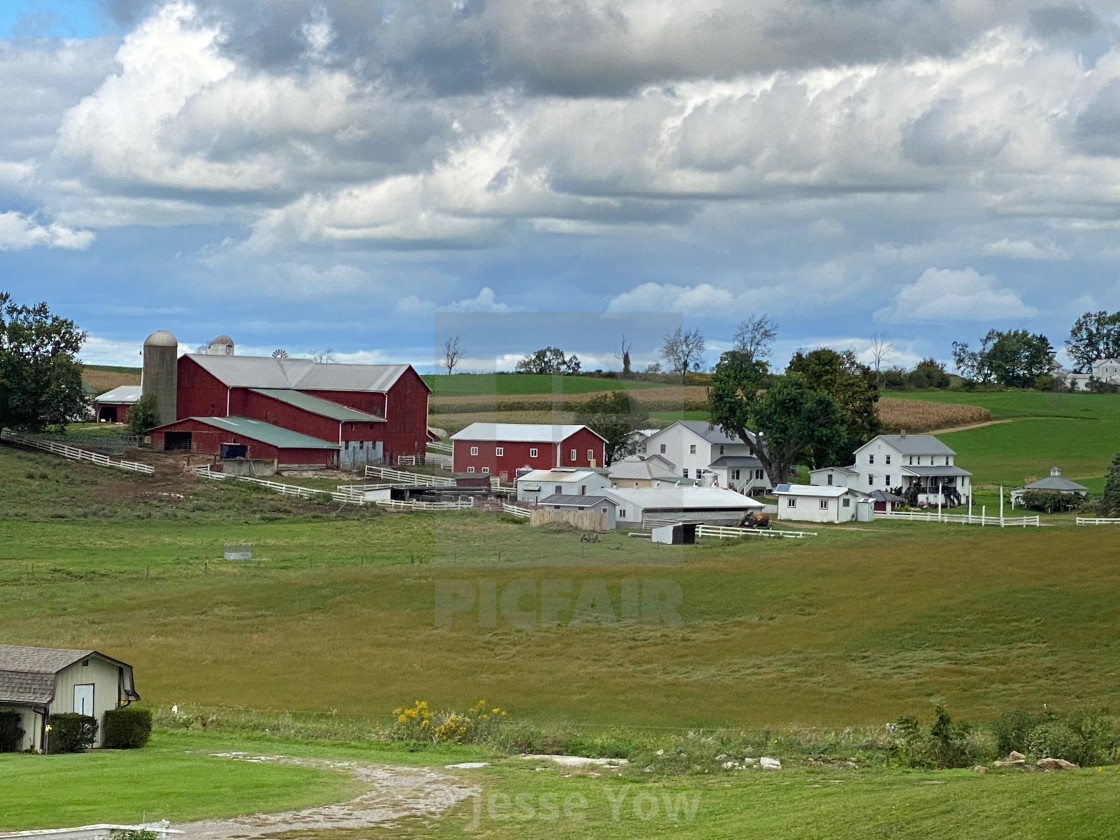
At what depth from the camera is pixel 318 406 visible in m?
77.3

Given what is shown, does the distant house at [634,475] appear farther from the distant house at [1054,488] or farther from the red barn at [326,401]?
the distant house at [1054,488]

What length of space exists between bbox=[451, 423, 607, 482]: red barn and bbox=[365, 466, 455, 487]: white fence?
2.83 meters

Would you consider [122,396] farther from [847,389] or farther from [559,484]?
[847,389]

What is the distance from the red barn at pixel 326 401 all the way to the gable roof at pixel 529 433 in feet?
21.1

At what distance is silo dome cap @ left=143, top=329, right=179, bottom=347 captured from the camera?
261 feet

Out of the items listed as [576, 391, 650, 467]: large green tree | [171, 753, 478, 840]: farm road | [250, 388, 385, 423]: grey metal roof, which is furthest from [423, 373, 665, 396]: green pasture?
[250, 388, 385, 423]: grey metal roof

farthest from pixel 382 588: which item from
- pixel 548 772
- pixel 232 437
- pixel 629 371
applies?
pixel 232 437

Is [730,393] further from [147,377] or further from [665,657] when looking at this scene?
[665,657]

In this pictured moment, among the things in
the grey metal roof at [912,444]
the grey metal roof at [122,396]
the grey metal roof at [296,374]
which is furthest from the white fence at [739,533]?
the grey metal roof at [122,396]

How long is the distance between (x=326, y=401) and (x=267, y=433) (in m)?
7.15

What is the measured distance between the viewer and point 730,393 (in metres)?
79.9

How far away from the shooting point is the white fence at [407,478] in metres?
68.1

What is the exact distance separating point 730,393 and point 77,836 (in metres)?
67.6

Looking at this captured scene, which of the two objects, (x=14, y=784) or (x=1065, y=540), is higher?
(x=1065, y=540)
